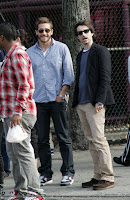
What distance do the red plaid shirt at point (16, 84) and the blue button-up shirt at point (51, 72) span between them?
105 cm

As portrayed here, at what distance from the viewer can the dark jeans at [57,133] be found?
222 inches

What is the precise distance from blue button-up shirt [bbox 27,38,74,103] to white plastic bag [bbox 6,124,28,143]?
4.36 feet

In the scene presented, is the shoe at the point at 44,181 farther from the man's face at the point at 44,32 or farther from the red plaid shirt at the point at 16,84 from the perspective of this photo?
the man's face at the point at 44,32

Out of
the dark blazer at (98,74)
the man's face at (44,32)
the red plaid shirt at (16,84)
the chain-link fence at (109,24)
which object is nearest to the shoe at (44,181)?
the dark blazer at (98,74)

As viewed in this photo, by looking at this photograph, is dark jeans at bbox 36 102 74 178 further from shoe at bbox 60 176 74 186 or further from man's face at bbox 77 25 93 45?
man's face at bbox 77 25 93 45

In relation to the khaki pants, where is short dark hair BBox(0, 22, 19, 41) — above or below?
above

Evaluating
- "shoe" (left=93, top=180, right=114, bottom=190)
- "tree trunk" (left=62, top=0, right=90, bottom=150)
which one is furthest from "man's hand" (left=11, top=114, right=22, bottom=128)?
"tree trunk" (left=62, top=0, right=90, bottom=150)

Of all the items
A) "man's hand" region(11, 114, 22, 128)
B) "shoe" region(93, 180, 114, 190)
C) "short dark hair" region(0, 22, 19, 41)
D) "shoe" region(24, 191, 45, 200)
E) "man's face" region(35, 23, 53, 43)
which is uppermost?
"man's face" region(35, 23, 53, 43)

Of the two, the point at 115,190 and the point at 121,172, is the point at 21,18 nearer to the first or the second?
the point at 121,172

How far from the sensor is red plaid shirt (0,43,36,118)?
439cm

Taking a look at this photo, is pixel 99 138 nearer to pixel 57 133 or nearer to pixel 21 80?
pixel 57 133

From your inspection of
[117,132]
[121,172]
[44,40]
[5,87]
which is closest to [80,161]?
[121,172]

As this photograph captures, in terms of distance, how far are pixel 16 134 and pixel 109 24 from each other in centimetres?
534

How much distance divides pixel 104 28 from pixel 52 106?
3.90m
